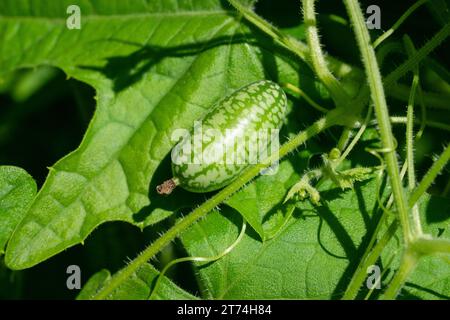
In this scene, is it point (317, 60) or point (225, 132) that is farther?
point (317, 60)

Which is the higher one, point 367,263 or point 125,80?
point 125,80

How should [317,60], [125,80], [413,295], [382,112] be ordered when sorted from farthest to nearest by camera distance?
[125,80]
[317,60]
[413,295]
[382,112]

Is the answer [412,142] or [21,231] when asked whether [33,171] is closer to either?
[21,231]

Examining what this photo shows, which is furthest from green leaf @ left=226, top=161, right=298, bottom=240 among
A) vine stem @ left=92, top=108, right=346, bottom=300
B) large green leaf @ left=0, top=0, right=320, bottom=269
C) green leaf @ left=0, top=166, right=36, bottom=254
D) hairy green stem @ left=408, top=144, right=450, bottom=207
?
green leaf @ left=0, top=166, right=36, bottom=254

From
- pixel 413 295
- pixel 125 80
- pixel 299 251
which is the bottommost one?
pixel 413 295

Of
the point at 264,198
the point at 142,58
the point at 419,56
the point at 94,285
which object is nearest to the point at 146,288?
the point at 94,285

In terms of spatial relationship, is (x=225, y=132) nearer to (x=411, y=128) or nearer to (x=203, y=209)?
(x=203, y=209)

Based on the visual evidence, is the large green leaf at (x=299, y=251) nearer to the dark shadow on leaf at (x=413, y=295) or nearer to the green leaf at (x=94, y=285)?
the dark shadow on leaf at (x=413, y=295)

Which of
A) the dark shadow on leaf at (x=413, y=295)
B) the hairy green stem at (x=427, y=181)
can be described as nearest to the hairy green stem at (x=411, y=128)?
the hairy green stem at (x=427, y=181)

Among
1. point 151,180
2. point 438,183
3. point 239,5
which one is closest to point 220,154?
point 151,180
